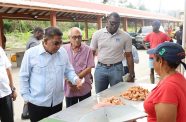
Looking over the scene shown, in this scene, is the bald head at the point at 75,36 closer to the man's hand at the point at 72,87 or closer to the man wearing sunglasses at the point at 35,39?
the man's hand at the point at 72,87

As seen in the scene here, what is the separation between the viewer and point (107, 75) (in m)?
4.64

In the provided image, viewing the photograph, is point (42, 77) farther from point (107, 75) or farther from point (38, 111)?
point (107, 75)

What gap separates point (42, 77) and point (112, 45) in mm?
1764

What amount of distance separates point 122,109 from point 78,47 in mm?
1877

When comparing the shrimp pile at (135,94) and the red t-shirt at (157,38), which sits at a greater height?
the red t-shirt at (157,38)

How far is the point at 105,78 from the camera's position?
467 centimetres

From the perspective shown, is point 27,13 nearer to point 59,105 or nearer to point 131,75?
point 131,75

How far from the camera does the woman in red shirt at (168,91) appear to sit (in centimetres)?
189

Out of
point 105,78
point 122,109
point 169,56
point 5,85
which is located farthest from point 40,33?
point 169,56

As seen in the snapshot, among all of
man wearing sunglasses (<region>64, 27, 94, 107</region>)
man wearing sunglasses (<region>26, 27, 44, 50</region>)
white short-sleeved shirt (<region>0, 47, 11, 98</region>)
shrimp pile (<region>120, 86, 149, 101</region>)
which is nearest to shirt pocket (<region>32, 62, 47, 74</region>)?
white short-sleeved shirt (<region>0, 47, 11, 98</region>)

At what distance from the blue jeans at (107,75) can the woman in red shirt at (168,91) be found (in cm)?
251

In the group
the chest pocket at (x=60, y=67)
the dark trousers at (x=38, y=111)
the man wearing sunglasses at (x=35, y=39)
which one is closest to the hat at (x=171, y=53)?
the chest pocket at (x=60, y=67)

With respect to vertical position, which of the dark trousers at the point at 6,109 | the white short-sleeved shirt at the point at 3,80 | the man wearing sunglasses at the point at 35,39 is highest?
the man wearing sunglasses at the point at 35,39

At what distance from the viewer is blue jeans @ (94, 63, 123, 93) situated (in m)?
4.61
